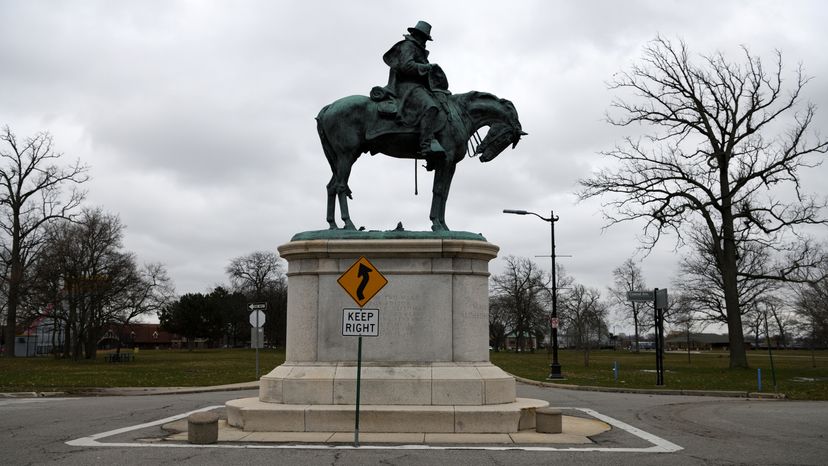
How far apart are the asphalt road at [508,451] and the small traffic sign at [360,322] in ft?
5.58

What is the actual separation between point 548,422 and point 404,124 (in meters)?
5.91

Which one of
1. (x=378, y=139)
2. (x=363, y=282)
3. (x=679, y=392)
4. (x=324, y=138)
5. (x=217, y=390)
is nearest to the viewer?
(x=363, y=282)

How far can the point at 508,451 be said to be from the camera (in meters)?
9.55

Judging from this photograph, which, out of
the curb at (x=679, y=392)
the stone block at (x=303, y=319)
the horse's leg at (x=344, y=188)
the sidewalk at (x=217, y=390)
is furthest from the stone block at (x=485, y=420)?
the sidewalk at (x=217, y=390)

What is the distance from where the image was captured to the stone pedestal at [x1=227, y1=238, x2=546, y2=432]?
37.5ft

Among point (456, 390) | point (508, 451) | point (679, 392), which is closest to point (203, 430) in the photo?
point (456, 390)

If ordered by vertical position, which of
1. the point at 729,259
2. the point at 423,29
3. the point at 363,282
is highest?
the point at 423,29

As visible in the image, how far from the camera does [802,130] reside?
3353 cm

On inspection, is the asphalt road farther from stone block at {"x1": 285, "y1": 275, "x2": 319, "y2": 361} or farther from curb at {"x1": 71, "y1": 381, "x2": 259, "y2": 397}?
curb at {"x1": 71, "y1": 381, "x2": 259, "y2": 397}

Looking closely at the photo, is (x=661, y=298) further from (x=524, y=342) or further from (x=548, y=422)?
(x=524, y=342)

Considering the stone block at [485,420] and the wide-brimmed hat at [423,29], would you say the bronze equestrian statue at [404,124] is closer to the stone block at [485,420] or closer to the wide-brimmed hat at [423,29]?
the wide-brimmed hat at [423,29]

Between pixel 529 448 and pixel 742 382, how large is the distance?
20.3 metres

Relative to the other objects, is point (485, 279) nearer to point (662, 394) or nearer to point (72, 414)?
point (72, 414)

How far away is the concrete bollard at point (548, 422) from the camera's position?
11.2m
